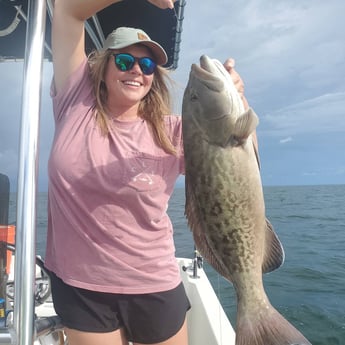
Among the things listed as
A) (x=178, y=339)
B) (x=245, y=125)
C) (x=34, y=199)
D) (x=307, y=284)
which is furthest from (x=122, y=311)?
(x=307, y=284)

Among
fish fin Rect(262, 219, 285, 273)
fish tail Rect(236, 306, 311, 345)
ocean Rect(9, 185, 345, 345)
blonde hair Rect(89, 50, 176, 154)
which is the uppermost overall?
blonde hair Rect(89, 50, 176, 154)

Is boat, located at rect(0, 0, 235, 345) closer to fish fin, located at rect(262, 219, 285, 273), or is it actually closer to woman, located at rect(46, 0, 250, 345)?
woman, located at rect(46, 0, 250, 345)

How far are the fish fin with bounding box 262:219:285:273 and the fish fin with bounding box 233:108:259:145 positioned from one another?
1.54 feet

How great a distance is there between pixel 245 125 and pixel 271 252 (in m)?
0.69

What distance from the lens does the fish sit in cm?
185

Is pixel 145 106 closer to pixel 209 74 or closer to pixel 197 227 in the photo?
pixel 209 74

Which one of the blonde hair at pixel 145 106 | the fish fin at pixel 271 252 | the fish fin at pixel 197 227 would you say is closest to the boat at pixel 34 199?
the blonde hair at pixel 145 106

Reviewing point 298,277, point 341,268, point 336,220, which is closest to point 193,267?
point 298,277

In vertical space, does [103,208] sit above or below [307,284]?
above

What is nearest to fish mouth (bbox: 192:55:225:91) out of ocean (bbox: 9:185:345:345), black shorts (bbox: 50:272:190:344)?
black shorts (bbox: 50:272:190:344)

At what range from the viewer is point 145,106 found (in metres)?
2.19

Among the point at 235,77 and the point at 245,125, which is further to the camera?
the point at 235,77

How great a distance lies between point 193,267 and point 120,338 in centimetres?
239

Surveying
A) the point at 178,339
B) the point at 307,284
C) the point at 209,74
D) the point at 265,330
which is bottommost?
the point at 307,284
